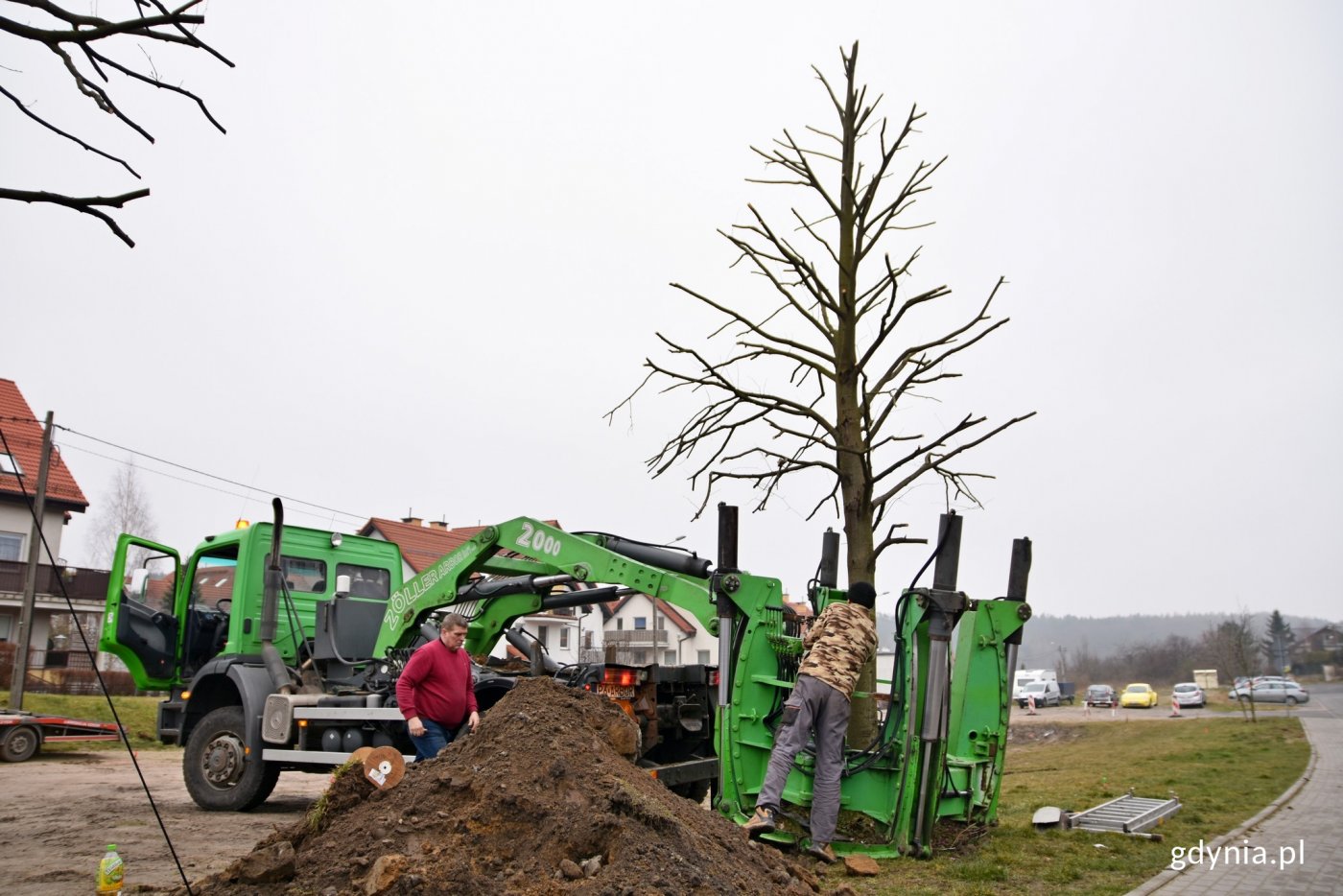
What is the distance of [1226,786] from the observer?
41.4 ft

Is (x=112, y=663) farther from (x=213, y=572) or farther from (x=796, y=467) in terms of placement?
(x=796, y=467)

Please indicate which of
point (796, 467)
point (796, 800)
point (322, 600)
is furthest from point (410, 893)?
point (322, 600)

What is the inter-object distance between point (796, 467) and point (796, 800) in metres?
2.95

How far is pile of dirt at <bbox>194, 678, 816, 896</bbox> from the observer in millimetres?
4914

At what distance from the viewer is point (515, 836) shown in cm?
529

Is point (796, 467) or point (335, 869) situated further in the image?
point (796, 467)

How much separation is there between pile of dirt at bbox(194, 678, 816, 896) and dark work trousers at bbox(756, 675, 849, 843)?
3.97 feet

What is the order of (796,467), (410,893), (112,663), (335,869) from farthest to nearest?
(112,663), (796,467), (335,869), (410,893)

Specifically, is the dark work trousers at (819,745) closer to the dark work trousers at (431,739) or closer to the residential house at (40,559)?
the dark work trousers at (431,739)

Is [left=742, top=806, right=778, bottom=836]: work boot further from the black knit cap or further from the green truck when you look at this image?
the black knit cap

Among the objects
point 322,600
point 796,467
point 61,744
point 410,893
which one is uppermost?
point 796,467

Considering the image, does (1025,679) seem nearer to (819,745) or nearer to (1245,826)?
(1245,826)

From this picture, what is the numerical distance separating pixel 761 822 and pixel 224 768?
6.40m

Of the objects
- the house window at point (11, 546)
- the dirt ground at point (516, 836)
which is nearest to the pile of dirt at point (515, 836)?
the dirt ground at point (516, 836)
